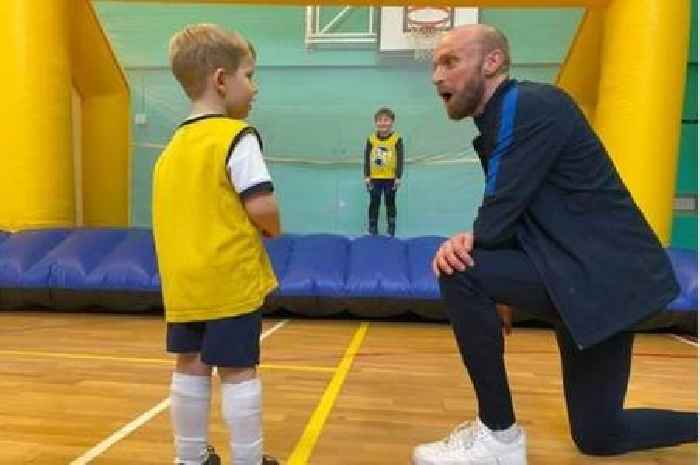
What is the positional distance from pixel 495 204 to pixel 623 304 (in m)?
0.34

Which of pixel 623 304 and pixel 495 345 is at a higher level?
pixel 623 304

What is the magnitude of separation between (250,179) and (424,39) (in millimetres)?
6040

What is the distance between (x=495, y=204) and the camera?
1483 mm

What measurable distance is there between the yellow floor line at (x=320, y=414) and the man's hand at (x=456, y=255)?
551mm

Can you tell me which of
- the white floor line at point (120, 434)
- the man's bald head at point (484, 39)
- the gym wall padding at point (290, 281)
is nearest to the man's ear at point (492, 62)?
the man's bald head at point (484, 39)

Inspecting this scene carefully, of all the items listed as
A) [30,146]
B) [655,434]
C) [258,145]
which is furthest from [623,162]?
[30,146]

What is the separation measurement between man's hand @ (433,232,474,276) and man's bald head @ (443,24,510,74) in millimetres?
398

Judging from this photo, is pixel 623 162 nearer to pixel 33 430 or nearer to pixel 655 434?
pixel 655 434

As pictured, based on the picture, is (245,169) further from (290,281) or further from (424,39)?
(424,39)

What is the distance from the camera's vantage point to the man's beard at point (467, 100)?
1.56m

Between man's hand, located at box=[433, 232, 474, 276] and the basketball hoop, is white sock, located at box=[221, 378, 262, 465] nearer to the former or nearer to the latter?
man's hand, located at box=[433, 232, 474, 276]

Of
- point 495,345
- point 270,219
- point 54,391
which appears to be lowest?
point 54,391

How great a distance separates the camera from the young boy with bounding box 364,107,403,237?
6309mm

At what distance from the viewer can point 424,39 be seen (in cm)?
693
